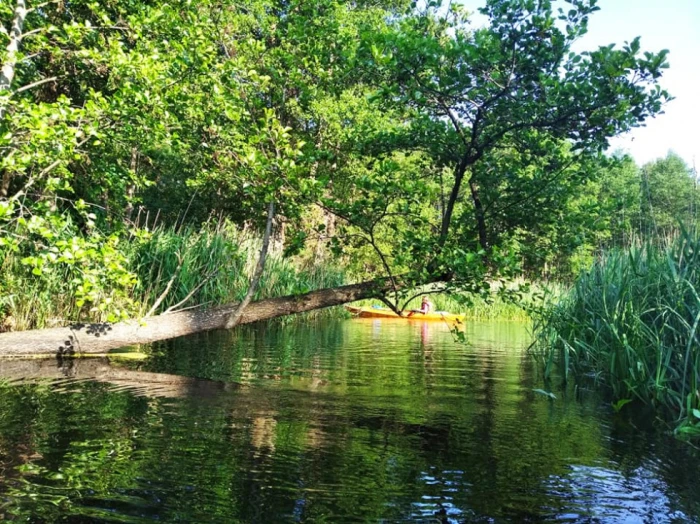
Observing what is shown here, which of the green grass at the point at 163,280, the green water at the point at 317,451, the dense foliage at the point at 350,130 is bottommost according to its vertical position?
the green water at the point at 317,451

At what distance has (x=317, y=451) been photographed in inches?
149

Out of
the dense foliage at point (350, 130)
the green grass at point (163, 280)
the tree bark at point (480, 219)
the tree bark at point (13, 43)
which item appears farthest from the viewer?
the green grass at point (163, 280)

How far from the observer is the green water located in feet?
9.34

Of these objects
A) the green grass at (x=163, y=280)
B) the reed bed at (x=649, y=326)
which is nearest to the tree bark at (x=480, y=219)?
the reed bed at (x=649, y=326)

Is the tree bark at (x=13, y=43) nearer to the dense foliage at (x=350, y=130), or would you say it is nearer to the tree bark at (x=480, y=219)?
the dense foliage at (x=350, y=130)

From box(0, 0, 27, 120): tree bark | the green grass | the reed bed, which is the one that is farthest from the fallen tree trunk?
the reed bed

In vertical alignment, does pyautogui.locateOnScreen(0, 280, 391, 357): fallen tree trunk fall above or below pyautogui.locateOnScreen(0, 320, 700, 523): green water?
above

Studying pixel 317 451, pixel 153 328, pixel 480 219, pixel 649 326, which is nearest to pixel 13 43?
pixel 153 328

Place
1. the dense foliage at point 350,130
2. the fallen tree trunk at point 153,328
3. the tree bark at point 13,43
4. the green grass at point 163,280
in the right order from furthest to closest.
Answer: the green grass at point 163,280 → the fallen tree trunk at point 153,328 → the tree bark at point 13,43 → the dense foliage at point 350,130

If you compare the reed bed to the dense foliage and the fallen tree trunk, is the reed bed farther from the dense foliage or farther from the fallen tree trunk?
the fallen tree trunk

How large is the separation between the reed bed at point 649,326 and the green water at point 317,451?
0.37m

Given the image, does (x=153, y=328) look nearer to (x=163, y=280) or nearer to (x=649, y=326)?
(x=163, y=280)

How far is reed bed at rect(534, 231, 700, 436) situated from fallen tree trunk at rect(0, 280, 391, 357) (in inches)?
105

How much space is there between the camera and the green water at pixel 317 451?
9.34ft
